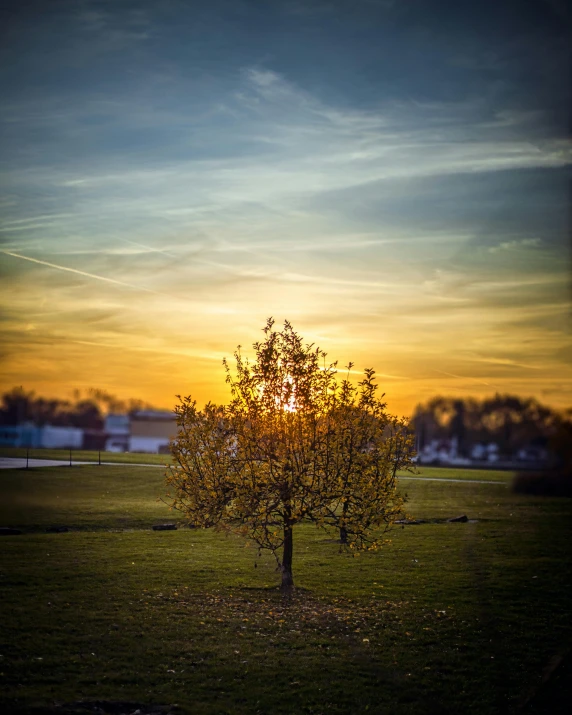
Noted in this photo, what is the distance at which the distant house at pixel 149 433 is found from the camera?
342 ft

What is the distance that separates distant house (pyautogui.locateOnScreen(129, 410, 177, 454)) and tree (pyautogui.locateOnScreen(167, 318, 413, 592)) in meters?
78.3

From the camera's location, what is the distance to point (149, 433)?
107 metres

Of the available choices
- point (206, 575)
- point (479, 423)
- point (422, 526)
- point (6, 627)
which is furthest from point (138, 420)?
point (479, 423)

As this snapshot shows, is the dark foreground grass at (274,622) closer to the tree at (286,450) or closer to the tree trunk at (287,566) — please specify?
the tree trunk at (287,566)

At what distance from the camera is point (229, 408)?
26.2 meters

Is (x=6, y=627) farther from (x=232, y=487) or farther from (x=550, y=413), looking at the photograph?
(x=550, y=413)

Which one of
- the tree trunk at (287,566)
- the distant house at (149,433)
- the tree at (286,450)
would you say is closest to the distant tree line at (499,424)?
the tree at (286,450)

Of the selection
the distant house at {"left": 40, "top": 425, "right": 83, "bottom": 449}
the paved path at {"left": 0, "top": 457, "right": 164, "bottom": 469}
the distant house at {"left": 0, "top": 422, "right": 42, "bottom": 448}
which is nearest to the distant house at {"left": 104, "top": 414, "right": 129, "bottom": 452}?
the paved path at {"left": 0, "top": 457, "right": 164, "bottom": 469}

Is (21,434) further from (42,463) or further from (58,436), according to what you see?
(42,463)

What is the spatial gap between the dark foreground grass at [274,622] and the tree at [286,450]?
3.32 metres

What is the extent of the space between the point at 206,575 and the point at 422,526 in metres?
21.2

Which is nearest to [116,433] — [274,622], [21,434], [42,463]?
[42,463]

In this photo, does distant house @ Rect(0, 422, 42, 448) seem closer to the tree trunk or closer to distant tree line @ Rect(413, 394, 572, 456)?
the tree trunk

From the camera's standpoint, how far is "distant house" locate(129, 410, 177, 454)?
104 m
